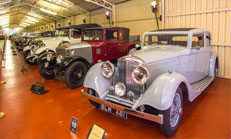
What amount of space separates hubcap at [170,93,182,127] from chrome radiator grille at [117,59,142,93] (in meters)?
0.50

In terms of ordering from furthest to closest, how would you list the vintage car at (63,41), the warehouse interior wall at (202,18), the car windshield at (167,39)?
the vintage car at (63,41) < the warehouse interior wall at (202,18) < the car windshield at (167,39)

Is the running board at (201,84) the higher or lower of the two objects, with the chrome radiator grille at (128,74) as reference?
lower

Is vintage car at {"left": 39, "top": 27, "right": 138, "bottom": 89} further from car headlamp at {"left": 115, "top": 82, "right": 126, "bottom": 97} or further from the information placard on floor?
the information placard on floor

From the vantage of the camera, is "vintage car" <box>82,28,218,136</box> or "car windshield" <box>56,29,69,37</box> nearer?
"vintage car" <box>82,28,218,136</box>

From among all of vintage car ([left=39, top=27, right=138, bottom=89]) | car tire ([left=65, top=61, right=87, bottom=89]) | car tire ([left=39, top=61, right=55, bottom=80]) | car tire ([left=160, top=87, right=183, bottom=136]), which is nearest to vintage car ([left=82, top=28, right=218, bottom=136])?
car tire ([left=160, top=87, right=183, bottom=136])

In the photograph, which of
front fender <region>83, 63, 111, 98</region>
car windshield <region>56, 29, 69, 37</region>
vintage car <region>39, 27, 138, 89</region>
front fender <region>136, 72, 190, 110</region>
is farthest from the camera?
car windshield <region>56, 29, 69, 37</region>

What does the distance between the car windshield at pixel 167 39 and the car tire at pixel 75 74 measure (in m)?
1.86

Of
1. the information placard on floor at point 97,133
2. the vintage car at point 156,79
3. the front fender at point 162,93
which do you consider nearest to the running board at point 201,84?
the vintage car at point 156,79

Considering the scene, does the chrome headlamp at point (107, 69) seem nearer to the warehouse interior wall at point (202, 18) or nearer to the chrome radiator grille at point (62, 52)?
the chrome radiator grille at point (62, 52)

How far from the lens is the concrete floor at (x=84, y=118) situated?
2352 millimetres

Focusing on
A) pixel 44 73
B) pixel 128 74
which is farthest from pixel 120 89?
pixel 44 73

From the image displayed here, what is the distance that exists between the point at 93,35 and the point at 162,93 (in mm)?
3798

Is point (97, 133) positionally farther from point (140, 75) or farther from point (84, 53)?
point (84, 53)

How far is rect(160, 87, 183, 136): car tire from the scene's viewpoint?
6.74ft
